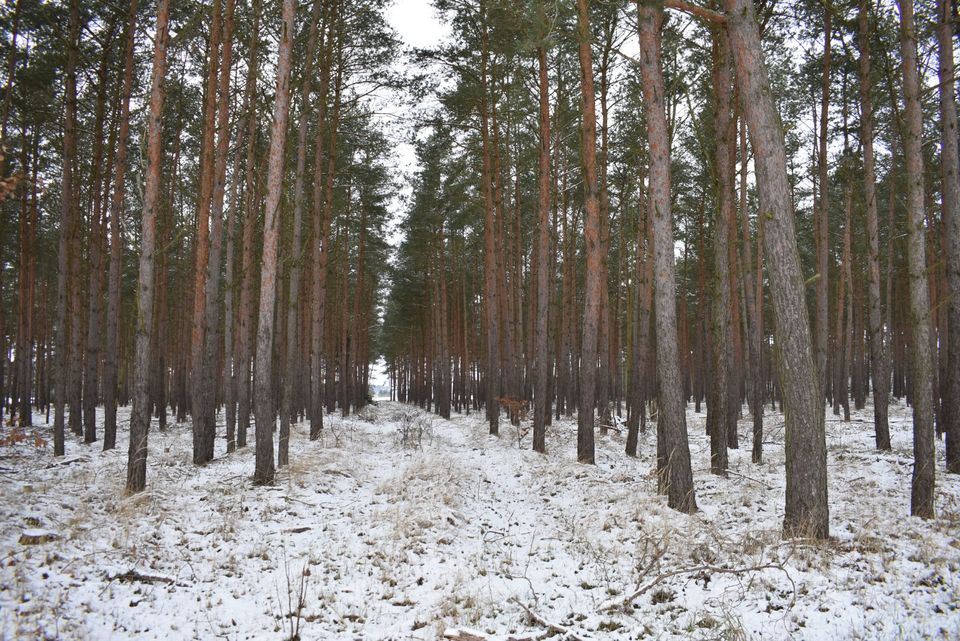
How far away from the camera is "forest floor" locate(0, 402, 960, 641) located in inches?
164

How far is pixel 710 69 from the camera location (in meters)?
10.4

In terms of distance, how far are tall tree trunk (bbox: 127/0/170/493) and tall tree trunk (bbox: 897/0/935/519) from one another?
10.7 meters

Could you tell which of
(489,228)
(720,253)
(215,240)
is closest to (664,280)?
(720,253)

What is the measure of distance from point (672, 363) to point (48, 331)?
33.4 m

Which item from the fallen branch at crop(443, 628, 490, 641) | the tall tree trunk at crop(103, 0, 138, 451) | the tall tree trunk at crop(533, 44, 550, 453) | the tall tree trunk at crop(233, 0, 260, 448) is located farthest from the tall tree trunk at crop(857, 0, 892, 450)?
the tall tree trunk at crop(103, 0, 138, 451)

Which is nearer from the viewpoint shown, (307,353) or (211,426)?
(211,426)

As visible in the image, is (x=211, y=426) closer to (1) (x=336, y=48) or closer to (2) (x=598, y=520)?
(2) (x=598, y=520)

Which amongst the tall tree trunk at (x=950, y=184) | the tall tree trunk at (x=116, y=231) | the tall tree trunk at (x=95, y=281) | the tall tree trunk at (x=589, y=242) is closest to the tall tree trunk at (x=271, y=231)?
the tall tree trunk at (x=116, y=231)

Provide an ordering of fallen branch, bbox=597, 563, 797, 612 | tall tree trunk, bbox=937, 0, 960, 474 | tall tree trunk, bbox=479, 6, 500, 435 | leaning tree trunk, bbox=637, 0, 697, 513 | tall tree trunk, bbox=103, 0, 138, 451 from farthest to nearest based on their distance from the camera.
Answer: tall tree trunk, bbox=479, 6, 500, 435, tall tree trunk, bbox=103, 0, 138, 451, tall tree trunk, bbox=937, 0, 960, 474, leaning tree trunk, bbox=637, 0, 697, 513, fallen branch, bbox=597, 563, 797, 612

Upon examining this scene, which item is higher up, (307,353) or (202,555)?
(307,353)

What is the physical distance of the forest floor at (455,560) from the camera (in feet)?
13.7

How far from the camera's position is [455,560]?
5820 mm

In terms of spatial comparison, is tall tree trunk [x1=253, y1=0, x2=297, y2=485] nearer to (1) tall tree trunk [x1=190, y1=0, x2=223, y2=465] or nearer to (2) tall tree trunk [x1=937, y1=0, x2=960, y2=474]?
(1) tall tree trunk [x1=190, y1=0, x2=223, y2=465]

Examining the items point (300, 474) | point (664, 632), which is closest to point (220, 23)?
point (300, 474)
